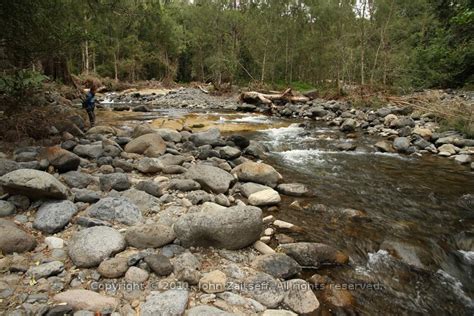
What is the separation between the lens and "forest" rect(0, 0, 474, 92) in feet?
21.6

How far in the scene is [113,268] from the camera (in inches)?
121

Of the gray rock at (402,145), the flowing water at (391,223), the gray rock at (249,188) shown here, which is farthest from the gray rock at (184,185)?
the gray rock at (402,145)

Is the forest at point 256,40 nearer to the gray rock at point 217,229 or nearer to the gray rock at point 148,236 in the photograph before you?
A: the gray rock at point 148,236

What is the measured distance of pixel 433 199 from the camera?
5.97 meters

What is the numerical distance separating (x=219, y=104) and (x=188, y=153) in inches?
550

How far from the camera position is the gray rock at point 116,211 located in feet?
13.1

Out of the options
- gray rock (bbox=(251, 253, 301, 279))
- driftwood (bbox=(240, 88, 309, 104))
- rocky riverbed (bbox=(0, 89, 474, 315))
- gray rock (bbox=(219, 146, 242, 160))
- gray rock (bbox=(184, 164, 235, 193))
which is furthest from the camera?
driftwood (bbox=(240, 88, 309, 104))

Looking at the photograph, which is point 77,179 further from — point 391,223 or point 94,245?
point 391,223

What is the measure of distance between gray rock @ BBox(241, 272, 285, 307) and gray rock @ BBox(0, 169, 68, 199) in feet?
8.07

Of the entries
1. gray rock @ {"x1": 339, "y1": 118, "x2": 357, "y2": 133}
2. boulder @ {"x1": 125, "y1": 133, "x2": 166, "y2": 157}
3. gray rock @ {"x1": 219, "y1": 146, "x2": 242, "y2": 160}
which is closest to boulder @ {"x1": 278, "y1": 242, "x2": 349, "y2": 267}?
gray rock @ {"x1": 219, "y1": 146, "x2": 242, "y2": 160}

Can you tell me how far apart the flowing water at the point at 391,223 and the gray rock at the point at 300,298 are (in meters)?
0.12

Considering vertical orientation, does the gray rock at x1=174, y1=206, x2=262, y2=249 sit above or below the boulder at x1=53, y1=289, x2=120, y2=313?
above

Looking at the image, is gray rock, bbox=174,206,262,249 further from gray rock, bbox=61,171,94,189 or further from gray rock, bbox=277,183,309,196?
gray rock, bbox=277,183,309,196

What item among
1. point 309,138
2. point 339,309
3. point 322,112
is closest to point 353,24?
point 322,112
